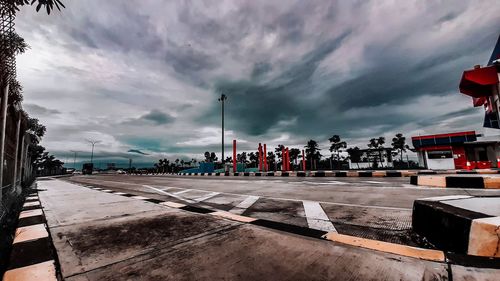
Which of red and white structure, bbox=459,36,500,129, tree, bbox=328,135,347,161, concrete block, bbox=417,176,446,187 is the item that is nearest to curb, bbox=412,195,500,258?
concrete block, bbox=417,176,446,187

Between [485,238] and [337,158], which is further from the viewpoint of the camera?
[337,158]

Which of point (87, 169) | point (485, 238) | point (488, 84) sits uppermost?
point (488, 84)

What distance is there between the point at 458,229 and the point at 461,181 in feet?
19.8

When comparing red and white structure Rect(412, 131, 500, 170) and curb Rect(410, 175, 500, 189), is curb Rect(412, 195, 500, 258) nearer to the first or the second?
curb Rect(410, 175, 500, 189)

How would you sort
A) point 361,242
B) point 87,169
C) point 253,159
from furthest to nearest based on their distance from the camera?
point 253,159 → point 87,169 → point 361,242

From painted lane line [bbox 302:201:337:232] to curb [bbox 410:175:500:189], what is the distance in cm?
481

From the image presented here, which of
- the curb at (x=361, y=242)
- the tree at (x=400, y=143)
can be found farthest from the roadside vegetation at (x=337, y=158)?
the curb at (x=361, y=242)

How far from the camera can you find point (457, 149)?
29797 millimetres

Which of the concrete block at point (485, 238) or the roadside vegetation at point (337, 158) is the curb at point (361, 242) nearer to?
the concrete block at point (485, 238)

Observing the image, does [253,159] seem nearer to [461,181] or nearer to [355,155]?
[355,155]

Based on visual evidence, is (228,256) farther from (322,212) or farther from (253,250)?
(322,212)

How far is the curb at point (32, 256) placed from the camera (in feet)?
5.30

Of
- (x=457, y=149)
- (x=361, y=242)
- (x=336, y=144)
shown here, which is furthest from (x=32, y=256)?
(x=336, y=144)

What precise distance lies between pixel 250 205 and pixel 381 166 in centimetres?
3898
